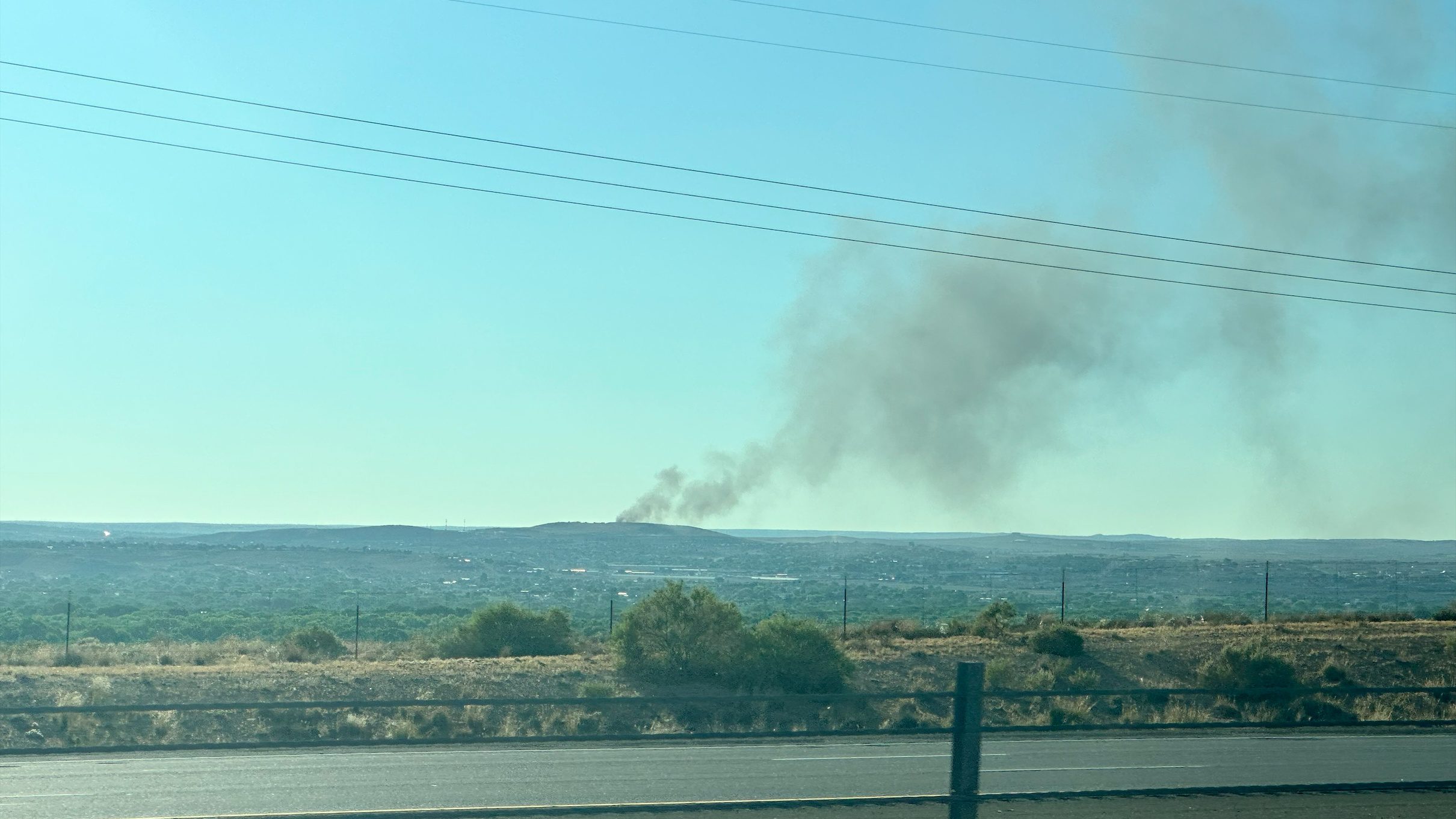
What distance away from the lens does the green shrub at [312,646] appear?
107 feet

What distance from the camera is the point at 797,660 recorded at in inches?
1080

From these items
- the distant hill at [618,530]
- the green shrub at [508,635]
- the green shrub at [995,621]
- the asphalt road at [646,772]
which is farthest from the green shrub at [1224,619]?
the distant hill at [618,530]

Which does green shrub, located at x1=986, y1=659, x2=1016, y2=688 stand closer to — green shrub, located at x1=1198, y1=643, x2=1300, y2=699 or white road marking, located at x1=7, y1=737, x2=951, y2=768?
green shrub, located at x1=1198, y1=643, x2=1300, y2=699

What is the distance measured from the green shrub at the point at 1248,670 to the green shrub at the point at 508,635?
15300mm

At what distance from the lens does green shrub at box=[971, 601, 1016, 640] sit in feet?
114

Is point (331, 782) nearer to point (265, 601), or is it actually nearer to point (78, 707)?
point (78, 707)

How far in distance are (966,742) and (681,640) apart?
21445 mm

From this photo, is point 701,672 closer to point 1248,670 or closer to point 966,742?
point 1248,670

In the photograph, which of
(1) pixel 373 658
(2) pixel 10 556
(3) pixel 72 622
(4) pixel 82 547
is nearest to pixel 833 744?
(1) pixel 373 658

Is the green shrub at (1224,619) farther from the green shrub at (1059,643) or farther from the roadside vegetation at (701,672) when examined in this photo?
the green shrub at (1059,643)

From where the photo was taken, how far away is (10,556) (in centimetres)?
10069

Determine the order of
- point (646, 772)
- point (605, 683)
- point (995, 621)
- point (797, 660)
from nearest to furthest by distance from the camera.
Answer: point (646, 772) → point (605, 683) → point (797, 660) → point (995, 621)

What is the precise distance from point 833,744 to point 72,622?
146 ft

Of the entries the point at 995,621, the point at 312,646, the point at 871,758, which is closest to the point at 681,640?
the point at 995,621
